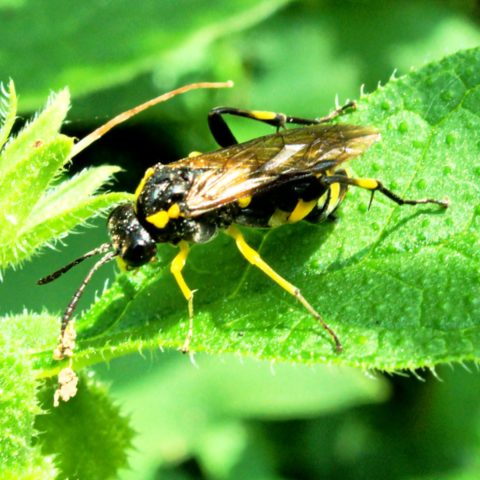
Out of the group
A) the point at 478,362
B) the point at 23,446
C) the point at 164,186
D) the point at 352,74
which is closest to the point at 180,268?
the point at 164,186

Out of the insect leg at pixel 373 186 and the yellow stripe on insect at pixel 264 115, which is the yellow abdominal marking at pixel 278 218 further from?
the yellow stripe on insect at pixel 264 115

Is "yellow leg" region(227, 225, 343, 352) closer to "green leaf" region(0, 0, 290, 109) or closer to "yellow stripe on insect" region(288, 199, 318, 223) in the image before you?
"yellow stripe on insect" region(288, 199, 318, 223)

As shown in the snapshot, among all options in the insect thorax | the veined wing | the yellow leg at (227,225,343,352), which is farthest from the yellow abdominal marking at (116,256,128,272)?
the yellow leg at (227,225,343,352)

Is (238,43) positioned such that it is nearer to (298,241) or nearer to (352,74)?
(352,74)

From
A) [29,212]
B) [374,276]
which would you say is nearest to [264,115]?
[374,276]

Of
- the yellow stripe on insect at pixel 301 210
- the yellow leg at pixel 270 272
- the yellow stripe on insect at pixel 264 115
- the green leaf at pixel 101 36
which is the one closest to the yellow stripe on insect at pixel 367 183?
the yellow stripe on insect at pixel 301 210

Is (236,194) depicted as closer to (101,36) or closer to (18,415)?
(18,415)
